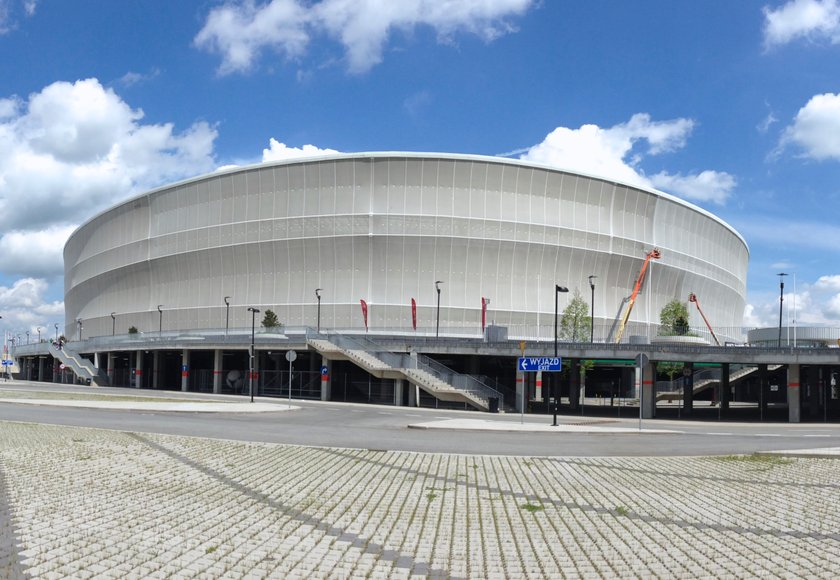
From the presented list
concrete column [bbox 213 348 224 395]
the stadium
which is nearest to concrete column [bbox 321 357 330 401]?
the stadium

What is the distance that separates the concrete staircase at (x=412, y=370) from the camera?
45906mm

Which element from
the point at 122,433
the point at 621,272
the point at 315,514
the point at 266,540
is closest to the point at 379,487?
the point at 315,514

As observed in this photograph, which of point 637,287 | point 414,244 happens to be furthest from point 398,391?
point 637,287

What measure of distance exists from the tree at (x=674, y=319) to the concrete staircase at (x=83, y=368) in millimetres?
62231

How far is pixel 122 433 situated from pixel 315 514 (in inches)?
510

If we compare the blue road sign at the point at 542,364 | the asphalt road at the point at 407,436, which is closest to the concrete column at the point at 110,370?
the asphalt road at the point at 407,436

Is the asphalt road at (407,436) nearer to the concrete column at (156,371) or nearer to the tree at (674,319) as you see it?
the concrete column at (156,371)

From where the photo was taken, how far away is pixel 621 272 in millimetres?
85312

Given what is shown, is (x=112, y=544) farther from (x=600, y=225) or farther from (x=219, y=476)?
(x=600, y=225)

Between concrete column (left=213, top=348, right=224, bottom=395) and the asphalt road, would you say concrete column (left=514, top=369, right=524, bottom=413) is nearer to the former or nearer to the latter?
the asphalt road

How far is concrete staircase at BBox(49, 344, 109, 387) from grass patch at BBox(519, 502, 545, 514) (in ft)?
251

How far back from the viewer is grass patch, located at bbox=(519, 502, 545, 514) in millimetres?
11281

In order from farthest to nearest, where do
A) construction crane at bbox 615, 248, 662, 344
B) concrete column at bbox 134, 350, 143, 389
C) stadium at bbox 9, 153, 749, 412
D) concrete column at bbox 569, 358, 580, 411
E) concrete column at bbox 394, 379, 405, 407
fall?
1. construction crane at bbox 615, 248, 662, 344
2. stadium at bbox 9, 153, 749, 412
3. concrete column at bbox 134, 350, 143, 389
4. concrete column at bbox 394, 379, 405, 407
5. concrete column at bbox 569, 358, 580, 411

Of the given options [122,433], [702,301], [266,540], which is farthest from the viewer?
[702,301]
